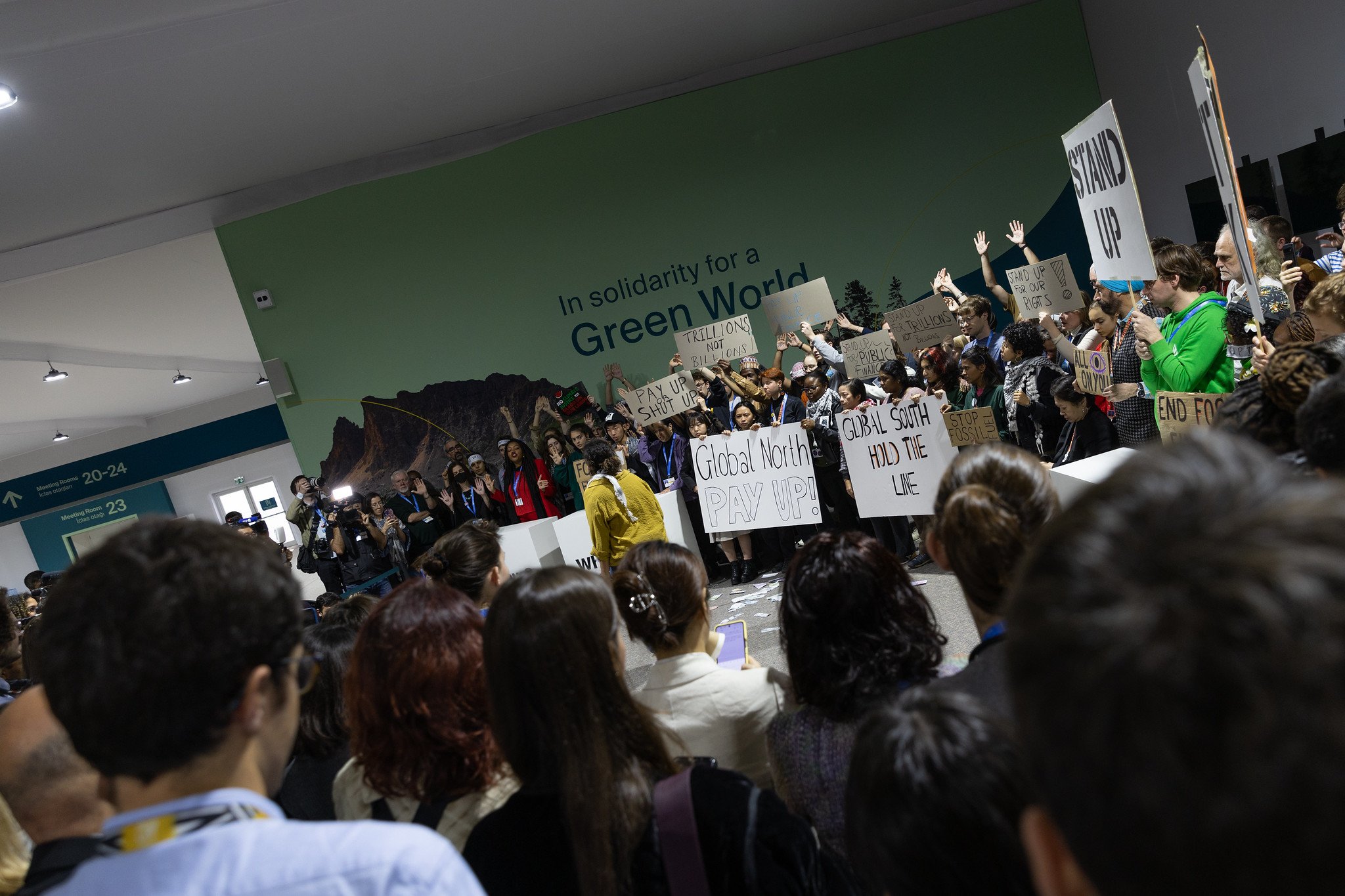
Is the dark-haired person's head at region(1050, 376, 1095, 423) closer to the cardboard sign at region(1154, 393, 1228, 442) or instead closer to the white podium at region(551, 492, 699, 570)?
the cardboard sign at region(1154, 393, 1228, 442)

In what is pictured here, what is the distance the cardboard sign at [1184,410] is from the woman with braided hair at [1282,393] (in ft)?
2.48

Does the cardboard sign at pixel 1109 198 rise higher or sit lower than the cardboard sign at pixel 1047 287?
higher

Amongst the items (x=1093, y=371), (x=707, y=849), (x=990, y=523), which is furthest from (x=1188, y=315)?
(x=707, y=849)

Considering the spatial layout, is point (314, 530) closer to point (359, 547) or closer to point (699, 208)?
point (359, 547)

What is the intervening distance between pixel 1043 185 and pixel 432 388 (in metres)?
7.14

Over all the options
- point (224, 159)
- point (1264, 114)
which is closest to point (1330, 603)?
point (1264, 114)

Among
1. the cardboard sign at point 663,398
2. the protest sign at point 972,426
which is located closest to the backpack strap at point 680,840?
the protest sign at point 972,426

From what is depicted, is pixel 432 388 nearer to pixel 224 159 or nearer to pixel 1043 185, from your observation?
pixel 224 159

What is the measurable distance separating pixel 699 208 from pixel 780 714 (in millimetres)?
8755

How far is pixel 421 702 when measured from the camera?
1892mm

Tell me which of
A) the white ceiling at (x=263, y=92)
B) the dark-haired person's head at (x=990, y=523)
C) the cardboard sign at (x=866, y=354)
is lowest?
the dark-haired person's head at (x=990, y=523)

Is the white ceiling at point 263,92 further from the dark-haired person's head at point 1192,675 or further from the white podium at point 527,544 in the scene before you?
the dark-haired person's head at point 1192,675

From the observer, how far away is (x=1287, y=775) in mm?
402

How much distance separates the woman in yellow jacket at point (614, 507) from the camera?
21.9 feet
